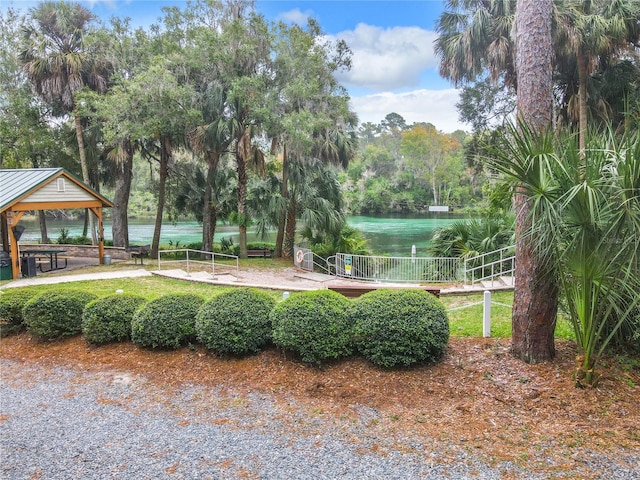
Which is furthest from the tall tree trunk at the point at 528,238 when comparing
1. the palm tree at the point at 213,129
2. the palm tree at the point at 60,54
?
the palm tree at the point at 60,54

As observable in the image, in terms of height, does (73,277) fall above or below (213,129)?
below

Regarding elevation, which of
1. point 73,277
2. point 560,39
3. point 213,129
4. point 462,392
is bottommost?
point 462,392

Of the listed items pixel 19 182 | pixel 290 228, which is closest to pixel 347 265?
pixel 290 228

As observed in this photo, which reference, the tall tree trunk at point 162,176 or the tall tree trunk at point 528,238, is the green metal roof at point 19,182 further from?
the tall tree trunk at point 528,238

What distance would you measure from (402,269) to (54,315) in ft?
32.1

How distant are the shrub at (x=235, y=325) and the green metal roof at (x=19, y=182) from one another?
9.48 m

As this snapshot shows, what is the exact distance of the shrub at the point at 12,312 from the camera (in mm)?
6480

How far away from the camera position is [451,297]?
9531 millimetres

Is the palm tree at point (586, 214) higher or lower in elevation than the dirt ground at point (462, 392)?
higher

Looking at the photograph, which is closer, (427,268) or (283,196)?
(427,268)

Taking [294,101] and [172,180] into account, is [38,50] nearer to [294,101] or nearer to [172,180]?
[172,180]

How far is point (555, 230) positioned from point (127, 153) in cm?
1785

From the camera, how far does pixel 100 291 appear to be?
971 centimetres

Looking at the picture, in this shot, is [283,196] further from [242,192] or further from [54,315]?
[54,315]
